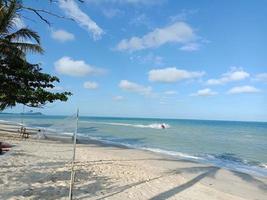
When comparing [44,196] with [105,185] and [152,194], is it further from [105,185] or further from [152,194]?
[152,194]

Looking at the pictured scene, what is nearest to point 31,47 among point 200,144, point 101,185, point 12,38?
point 12,38

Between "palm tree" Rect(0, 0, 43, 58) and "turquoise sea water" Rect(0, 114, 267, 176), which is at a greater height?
"palm tree" Rect(0, 0, 43, 58)

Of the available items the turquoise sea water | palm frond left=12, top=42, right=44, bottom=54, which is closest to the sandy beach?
the turquoise sea water

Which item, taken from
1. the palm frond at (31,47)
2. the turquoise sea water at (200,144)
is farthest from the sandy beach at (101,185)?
the palm frond at (31,47)

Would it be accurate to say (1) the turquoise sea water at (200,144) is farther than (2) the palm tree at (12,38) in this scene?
Yes

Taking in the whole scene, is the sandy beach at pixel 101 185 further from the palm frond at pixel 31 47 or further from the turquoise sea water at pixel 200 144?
the palm frond at pixel 31 47

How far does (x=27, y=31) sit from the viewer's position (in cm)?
1356

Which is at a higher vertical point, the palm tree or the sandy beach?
the palm tree

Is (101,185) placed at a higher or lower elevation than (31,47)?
lower

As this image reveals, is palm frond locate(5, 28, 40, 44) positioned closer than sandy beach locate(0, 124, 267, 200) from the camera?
No

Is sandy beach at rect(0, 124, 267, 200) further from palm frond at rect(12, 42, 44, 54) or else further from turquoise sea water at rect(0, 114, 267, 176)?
palm frond at rect(12, 42, 44, 54)

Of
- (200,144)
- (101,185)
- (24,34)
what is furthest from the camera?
(200,144)

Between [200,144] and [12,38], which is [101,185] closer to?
[12,38]

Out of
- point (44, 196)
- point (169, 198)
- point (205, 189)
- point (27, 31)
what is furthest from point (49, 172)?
point (27, 31)
